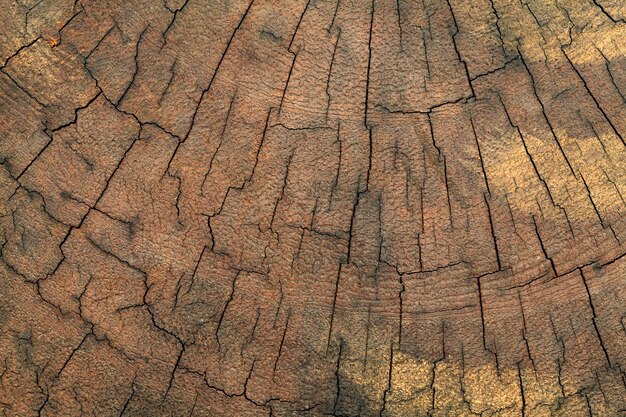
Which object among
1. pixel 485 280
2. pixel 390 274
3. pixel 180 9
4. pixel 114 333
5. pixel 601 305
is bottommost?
pixel 601 305

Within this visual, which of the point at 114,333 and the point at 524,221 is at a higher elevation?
the point at 114,333

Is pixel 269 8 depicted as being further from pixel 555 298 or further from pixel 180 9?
pixel 555 298

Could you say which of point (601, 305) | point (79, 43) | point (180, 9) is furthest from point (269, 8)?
point (601, 305)

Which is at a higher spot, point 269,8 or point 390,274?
point 269,8

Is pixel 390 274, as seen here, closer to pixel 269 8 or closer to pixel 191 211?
pixel 191 211

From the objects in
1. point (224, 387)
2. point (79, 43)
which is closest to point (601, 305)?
point (224, 387)

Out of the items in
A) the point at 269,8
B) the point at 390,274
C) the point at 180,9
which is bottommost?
the point at 390,274
